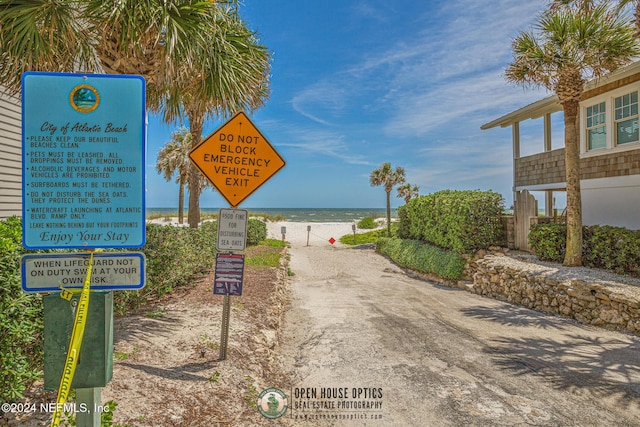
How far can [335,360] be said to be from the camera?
18.9ft

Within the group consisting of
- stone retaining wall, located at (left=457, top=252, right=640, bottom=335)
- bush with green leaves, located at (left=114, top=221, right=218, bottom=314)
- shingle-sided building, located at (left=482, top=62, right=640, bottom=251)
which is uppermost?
shingle-sided building, located at (left=482, top=62, right=640, bottom=251)

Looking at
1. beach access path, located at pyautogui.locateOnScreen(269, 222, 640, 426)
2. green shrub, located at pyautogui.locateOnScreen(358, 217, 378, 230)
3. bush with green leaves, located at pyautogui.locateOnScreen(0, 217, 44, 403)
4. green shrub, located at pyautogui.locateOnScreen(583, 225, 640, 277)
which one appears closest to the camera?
bush with green leaves, located at pyautogui.locateOnScreen(0, 217, 44, 403)

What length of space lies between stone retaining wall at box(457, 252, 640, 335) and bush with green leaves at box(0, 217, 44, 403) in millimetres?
9491

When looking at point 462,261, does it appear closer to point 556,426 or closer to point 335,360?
point 335,360

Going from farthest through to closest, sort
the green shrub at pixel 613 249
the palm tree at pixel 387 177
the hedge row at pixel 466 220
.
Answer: the palm tree at pixel 387 177 → the hedge row at pixel 466 220 → the green shrub at pixel 613 249

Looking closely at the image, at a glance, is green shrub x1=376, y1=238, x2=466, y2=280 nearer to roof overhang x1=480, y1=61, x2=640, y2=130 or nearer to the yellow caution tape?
roof overhang x1=480, y1=61, x2=640, y2=130

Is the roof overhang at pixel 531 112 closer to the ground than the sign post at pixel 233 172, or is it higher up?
higher up

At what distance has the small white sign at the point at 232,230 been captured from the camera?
4.65 meters

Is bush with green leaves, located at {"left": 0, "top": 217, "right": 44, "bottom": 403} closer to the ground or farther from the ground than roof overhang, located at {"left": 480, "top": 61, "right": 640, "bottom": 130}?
closer to the ground

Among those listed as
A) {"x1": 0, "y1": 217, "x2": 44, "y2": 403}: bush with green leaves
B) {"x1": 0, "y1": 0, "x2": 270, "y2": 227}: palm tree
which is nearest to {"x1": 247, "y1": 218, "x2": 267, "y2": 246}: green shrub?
{"x1": 0, "y1": 0, "x2": 270, "y2": 227}: palm tree

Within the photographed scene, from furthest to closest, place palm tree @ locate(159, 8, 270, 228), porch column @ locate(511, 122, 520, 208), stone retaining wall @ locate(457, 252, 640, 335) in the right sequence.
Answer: porch column @ locate(511, 122, 520, 208) → stone retaining wall @ locate(457, 252, 640, 335) → palm tree @ locate(159, 8, 270, 228)

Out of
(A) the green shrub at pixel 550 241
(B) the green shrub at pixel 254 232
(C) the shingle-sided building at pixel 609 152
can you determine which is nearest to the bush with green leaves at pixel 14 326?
(A) the green shrub at pixel 550 241

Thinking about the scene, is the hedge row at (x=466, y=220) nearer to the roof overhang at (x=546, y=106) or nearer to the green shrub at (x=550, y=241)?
the green shrub at (x=550, y=241)

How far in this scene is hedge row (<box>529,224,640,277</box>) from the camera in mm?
8734
